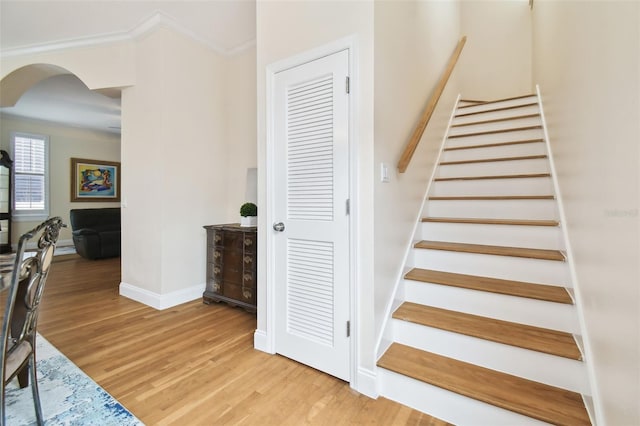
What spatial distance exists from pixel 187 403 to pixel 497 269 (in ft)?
6.76

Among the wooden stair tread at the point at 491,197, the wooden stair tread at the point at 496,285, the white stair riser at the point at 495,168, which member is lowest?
the wooden stair tread at the point at 496,285

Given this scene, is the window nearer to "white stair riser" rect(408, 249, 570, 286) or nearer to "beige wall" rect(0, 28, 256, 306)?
"beige wall" rect(0, 28, 256, 306)

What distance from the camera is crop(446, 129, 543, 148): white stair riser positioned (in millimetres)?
2963

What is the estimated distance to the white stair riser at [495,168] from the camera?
2.63m

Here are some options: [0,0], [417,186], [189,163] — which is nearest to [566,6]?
[417,186]

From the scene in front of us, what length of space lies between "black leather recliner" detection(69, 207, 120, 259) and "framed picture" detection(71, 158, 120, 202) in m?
1.33

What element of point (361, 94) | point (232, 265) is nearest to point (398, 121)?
point (361, 94)

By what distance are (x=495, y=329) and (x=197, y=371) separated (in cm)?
182

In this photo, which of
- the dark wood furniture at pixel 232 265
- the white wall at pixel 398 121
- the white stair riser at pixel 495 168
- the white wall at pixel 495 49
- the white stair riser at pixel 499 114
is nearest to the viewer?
the white wall at pixel 398 121

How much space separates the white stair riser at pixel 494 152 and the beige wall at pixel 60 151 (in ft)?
25.3

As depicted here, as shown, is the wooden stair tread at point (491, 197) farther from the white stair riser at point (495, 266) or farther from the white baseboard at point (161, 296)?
the white baseboard at point (161, 296)

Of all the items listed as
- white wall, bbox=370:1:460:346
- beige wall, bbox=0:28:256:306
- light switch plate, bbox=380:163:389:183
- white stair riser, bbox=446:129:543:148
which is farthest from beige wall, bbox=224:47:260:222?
white stair riser, bbox=446:129:543:148

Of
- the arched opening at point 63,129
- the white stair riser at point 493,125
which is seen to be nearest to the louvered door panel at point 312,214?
the white stair riser at point 493,125

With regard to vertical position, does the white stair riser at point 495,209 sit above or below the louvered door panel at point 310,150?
below
